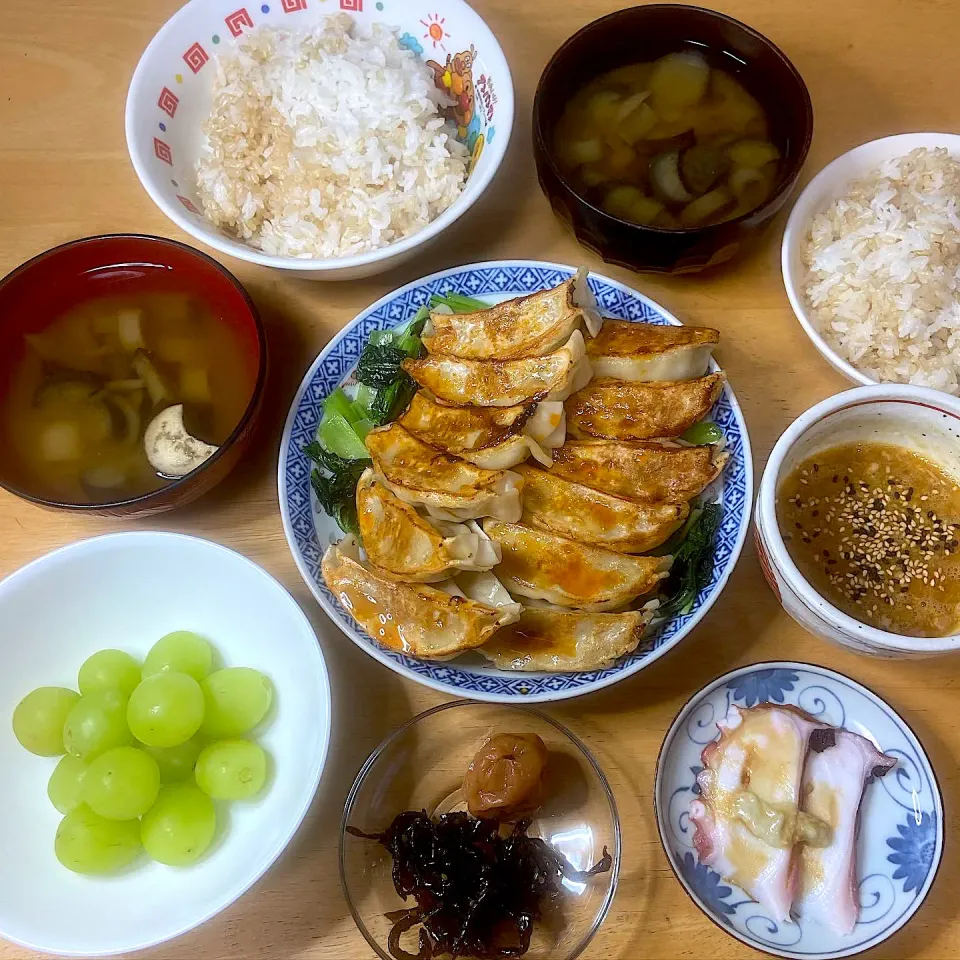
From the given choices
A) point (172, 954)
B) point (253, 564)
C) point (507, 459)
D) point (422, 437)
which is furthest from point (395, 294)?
point (172, 954)

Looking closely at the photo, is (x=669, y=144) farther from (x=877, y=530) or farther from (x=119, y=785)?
(x=119, y=785)

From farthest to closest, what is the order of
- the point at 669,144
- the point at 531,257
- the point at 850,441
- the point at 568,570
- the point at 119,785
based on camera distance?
1. the point at 531,257
2. the point at 669,144
3. the point at 850,441
4. the point at 568,570
5. the point at 119,785

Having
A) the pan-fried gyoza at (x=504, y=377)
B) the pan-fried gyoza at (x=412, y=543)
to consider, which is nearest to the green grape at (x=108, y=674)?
the pan-fried gyoza at (x=412, y=543)

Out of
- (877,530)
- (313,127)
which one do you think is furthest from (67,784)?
(877,530)

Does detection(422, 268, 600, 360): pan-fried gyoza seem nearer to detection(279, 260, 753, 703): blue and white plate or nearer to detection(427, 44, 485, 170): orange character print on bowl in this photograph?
detection(279, 260, 753, 703): blue and white plate

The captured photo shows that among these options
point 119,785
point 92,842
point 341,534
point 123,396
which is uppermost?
point 123,396

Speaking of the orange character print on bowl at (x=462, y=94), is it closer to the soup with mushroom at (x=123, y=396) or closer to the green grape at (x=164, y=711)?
the soup with mushroom at (x=123, y=396)

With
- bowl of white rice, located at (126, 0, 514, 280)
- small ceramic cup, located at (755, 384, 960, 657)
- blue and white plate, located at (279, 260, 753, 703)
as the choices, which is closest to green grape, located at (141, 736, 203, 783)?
blue and white plate, located at (279, 260, 753, 703)

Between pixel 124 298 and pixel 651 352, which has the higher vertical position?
pixel 651 352
